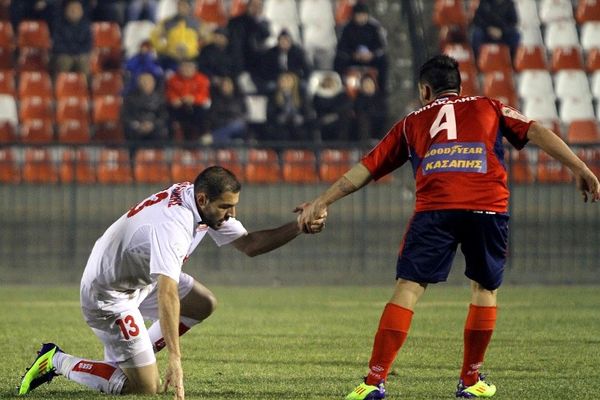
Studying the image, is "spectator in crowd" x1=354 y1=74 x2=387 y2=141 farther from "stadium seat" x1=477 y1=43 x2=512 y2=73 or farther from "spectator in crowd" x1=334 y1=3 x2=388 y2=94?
"stadium seat" x1=477 y1=43 x2=512 y2=73

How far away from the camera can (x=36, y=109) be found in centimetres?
2195

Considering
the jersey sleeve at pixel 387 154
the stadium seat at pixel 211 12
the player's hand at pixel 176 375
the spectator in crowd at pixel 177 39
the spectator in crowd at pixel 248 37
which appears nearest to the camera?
the player's hand at pixel 176 375

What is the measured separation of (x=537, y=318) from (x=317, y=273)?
5.28 metres

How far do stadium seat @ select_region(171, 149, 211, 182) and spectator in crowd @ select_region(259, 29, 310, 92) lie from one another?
4.70 metres

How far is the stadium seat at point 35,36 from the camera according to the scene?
904 inches

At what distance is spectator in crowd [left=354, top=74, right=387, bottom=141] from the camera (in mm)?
20219

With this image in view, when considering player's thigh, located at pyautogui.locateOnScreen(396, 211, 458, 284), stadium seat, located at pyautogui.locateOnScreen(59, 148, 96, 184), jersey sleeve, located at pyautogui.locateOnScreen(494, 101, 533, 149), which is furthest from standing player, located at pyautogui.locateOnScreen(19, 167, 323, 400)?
stadium seat, located at pyautogui.locateOnScreen(59, 148, 96, 184)

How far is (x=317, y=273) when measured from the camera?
17.2 meters

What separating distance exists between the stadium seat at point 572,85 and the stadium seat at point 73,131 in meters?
8.25

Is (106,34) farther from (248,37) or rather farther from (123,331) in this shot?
(123,331)

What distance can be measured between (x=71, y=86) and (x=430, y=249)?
15.8m

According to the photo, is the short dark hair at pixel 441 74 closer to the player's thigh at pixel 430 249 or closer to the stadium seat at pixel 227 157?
the player's thigh at pixel 430 249

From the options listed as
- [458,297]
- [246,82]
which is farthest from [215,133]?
[458,297]

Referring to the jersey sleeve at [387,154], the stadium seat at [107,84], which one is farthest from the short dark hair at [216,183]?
the stadium seat at [107,84]
